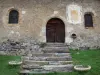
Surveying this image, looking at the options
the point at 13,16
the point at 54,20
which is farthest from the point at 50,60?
the point at 13,16

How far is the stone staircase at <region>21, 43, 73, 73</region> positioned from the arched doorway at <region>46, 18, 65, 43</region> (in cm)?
86

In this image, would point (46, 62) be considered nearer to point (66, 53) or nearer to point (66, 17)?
point (66, 53)

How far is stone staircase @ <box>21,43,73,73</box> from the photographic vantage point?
10.6 meters

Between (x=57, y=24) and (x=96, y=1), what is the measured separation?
3.56 m

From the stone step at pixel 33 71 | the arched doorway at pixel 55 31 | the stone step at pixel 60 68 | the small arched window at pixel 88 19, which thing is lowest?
the stone step at pixel 33 71

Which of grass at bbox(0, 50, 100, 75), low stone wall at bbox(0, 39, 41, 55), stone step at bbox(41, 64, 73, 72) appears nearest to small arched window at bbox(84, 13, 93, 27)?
grass at bbox(0, 50, 100, 75)

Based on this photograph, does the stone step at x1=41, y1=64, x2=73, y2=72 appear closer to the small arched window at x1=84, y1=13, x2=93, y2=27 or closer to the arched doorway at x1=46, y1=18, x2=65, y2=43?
the arched doorway at x1=46, y1=18, x2=65, y2=43

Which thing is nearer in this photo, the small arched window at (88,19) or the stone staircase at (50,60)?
the stone staircase at (50,60)

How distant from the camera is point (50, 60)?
39.2 ft

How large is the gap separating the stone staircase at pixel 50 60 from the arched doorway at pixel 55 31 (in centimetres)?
86

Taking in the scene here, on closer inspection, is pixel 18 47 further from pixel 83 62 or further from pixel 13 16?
pixel 83 62

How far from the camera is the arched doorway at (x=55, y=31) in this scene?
51.7 ft

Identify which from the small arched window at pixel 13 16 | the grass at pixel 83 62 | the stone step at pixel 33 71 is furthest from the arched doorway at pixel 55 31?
the stone step at pixel 33 71

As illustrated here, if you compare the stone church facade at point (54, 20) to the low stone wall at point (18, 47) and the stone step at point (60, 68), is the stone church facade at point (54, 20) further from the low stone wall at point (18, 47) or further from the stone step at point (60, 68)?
the stone step at point (60, 68)
